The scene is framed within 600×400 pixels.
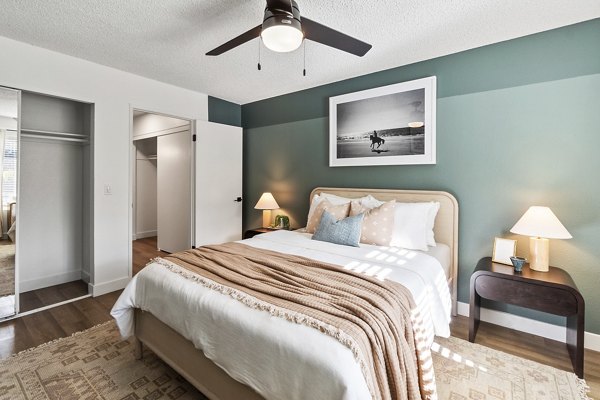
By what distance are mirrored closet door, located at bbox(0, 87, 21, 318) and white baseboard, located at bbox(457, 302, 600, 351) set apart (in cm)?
430

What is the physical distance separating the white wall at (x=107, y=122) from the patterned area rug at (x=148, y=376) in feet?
3.78

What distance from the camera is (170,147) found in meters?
4.83

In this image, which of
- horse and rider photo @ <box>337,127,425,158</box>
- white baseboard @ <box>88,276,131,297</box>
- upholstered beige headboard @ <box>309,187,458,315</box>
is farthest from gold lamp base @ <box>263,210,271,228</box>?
upholstered beige headboard @ <box>309,187,458,315</box>

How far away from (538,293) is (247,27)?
2996mm

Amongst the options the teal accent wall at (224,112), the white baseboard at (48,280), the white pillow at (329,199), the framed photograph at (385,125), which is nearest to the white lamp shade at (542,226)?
the framed photograph at (385,125)

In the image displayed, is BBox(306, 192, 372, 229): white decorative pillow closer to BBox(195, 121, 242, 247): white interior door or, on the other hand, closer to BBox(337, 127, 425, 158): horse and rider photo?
BBox(337, 127, 425, 158): horse and rider photo

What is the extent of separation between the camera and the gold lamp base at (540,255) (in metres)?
2.14

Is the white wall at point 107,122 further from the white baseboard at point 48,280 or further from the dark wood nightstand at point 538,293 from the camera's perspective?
the dark wood nightstand at point 538,293

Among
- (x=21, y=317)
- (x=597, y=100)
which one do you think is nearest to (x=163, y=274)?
(x=21, y=317)

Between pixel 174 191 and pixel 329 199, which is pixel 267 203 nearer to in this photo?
pixel 329 199

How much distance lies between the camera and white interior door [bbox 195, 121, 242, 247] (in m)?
3.98

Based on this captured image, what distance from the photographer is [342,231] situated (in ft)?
8.34

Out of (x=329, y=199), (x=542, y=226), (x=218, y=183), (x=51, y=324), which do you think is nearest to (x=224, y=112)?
(x=218, y=183)

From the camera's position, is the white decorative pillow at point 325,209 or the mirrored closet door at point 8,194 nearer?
the mirrored closet door at point 8,194
